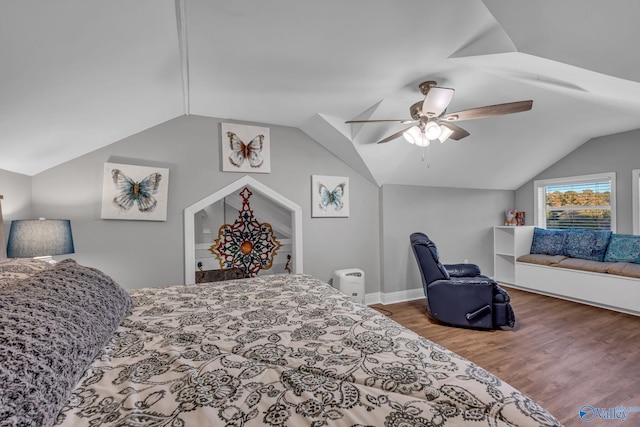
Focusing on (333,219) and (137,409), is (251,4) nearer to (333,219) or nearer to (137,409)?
(137,409)

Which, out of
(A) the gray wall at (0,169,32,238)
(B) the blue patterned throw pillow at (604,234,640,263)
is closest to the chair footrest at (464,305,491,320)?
(B) the blue patterned throw pillow at (604,234,640,263)

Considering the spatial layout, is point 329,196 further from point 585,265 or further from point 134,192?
point 585,265

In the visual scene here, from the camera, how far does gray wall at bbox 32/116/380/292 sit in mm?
2658

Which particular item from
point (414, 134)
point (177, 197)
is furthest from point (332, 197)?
point (177, 197)

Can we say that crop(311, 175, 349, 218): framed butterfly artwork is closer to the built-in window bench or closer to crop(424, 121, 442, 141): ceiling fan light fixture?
crop(424, 121, 442, 141): ceiling fan light fixture

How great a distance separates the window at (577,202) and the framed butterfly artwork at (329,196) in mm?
3798

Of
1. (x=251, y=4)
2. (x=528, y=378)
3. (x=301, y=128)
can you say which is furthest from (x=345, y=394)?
(x=301, y=128)

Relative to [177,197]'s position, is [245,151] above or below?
above

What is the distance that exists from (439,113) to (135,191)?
3.00 m

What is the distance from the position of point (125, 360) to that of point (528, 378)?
2685mm

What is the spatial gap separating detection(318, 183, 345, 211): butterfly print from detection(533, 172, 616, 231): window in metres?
3.86

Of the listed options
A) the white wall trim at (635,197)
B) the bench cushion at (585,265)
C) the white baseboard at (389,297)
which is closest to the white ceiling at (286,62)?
the white wall trim at (635,197)

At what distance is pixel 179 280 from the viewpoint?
3.03 metres

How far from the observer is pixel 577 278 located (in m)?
3.87
